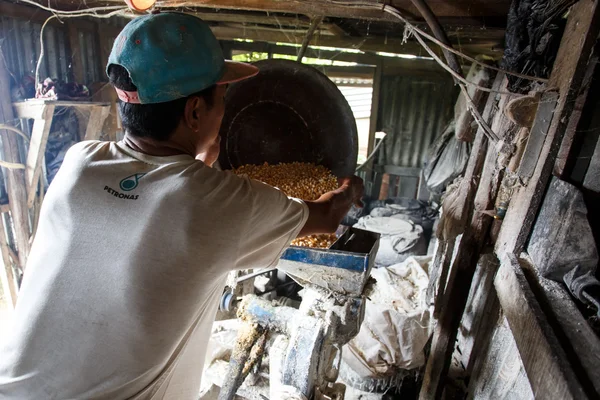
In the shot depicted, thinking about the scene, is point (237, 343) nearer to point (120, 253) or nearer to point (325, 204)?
point (325, 204)

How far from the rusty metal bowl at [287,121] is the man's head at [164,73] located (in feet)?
3.32

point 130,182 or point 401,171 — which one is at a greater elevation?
point 130,182

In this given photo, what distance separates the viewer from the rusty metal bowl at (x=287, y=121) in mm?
2186

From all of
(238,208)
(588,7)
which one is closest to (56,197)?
(238,208)

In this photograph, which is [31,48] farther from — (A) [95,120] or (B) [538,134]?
(B) [538,134]

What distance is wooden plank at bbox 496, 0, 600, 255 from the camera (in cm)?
130

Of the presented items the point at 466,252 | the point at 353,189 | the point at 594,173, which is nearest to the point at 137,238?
the point at 353,189

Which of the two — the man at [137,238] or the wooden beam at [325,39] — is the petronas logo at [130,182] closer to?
the man at [137,238]

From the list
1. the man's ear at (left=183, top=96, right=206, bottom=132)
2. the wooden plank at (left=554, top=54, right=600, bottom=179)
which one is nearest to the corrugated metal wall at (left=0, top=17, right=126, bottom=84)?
the man's ear at (left=183, top=96, right=206, bottom=132)

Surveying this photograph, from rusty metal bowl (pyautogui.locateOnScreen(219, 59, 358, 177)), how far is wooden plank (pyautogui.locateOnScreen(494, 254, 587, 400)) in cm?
119

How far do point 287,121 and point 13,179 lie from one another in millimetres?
2846

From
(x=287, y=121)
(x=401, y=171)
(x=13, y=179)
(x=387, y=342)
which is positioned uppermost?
(x=287, y=121)

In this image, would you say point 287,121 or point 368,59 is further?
point 368,59

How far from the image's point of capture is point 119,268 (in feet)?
3.35
